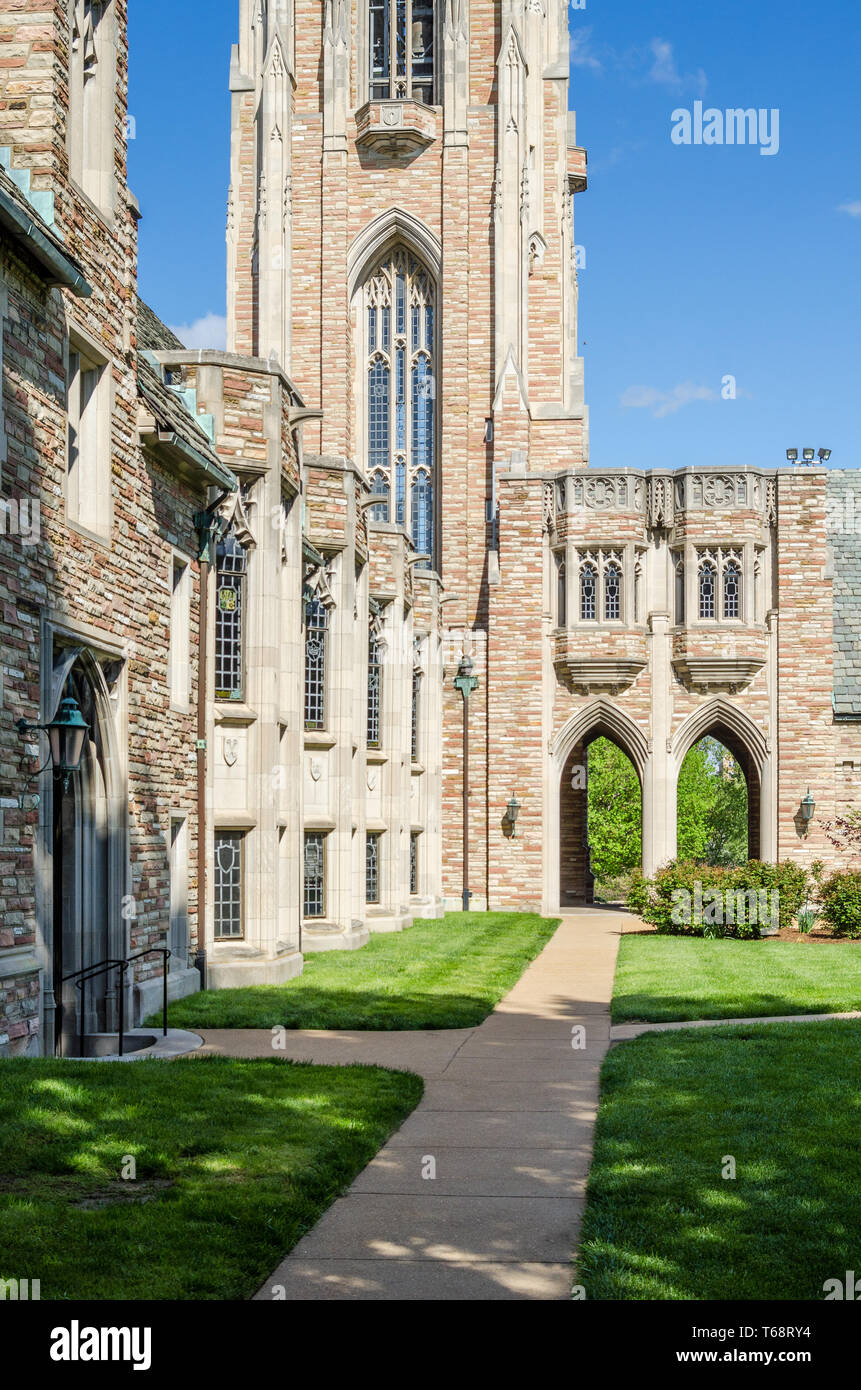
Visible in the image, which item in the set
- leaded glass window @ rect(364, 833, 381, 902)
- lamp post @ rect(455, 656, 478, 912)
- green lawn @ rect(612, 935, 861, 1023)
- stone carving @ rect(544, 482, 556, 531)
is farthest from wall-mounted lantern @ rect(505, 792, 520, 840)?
green lawn @ rect(612, 935, 861, 1023)

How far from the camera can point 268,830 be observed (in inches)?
714

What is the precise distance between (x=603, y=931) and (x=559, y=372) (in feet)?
55.4

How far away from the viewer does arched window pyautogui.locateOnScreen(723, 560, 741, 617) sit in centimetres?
3512

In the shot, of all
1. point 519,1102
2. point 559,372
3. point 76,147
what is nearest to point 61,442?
point 76,147

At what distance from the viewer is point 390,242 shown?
4150 centimetres

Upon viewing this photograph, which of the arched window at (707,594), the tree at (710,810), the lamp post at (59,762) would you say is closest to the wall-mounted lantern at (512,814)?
the arched window at (707,594)

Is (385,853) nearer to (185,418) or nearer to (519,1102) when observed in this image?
(185,418)

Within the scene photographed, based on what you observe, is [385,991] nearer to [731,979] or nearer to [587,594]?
[731,979]

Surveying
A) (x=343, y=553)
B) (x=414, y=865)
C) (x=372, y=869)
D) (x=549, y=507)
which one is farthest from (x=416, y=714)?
(x=343, y=553)

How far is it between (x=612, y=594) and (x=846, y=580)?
25.5ft

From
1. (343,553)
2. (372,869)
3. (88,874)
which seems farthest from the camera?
(372,869)

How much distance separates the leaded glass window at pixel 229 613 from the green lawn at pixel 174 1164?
7796 millimetres

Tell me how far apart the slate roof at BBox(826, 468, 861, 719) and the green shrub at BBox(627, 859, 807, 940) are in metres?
7.96

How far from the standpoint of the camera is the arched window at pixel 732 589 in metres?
35.1
